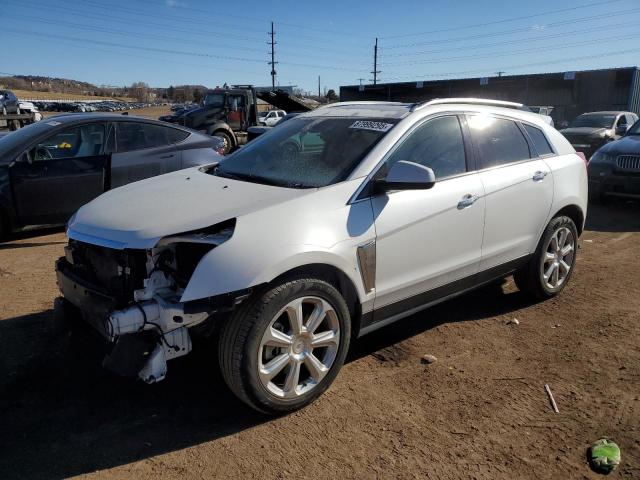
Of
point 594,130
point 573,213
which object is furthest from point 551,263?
point 594,130

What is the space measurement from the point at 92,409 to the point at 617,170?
8.74 metres

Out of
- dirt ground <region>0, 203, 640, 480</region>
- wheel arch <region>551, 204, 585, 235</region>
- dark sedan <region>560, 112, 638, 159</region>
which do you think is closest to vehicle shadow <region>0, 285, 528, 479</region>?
dirt ground <region>0, 203, 640, 480</region>

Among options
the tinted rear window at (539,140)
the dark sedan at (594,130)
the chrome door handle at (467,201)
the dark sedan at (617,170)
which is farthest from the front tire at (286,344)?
the dark sedan at (594,130)

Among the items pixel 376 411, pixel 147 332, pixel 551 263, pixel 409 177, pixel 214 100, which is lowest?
pixel 376 411

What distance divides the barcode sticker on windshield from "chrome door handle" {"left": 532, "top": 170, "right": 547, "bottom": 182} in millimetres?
1503

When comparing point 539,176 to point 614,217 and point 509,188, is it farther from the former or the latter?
point 614,217

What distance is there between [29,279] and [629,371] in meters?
5.23

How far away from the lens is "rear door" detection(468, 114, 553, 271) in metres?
3.85

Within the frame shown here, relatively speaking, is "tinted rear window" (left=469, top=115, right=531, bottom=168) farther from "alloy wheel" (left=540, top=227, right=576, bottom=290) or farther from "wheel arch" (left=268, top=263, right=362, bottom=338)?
"wheel arch" (left=268, top=263, right=362, bottom=338)

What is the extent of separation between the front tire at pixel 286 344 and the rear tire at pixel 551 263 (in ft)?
7.14

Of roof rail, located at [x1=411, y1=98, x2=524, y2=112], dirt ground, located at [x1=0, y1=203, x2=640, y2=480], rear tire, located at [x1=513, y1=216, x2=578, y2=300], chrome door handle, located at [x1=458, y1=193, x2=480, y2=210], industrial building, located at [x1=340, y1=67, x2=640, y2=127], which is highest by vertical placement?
industrial building, located at [x1=340, y1=67, x2=640, y2=127]

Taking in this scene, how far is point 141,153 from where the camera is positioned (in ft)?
22.1

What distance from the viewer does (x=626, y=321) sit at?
4188 mm

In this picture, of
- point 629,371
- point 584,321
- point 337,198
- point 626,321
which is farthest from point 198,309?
point 626,321
